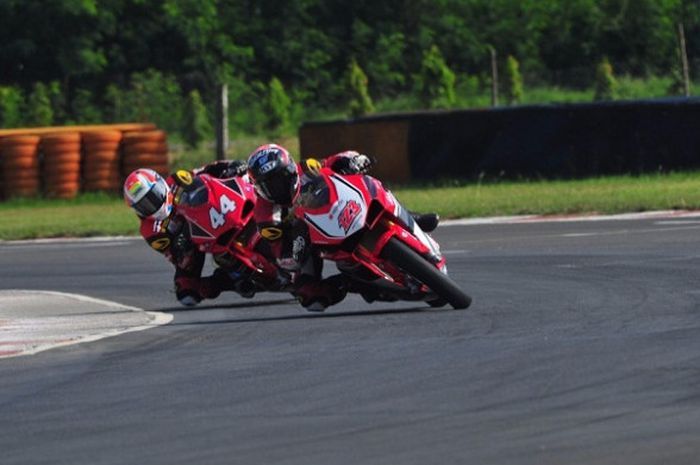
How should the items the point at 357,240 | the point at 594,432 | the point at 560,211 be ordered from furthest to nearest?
1. the point at 560,211
2. the point at 357,240
3. the point at 594,432

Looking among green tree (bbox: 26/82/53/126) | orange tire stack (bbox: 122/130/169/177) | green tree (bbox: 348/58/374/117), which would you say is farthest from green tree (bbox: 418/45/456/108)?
orange tire stack (bbox: 122/130/169/177)

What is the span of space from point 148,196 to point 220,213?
56 centimetres

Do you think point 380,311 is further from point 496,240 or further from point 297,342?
point 496,240

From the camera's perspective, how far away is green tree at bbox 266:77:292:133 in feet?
142

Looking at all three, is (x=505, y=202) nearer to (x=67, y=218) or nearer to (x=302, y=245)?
(x=67, y=218)

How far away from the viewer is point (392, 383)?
25.5ft

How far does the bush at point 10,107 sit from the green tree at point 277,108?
6230 mm

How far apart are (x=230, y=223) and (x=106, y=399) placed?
4464 mm

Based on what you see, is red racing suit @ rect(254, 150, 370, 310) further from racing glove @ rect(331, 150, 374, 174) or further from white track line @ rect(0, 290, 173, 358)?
white track line @ rect(0, 290, 173, 358)

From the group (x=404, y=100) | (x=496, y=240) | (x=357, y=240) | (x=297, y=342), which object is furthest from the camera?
(x=404, y=100)

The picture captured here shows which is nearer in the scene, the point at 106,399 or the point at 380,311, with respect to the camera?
the point at 106,399

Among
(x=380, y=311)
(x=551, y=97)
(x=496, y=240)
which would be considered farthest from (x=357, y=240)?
(x=551, y=97)

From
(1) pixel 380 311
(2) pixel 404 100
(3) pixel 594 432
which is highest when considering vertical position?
(3) pixel 594 432

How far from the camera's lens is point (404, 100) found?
150 feet
